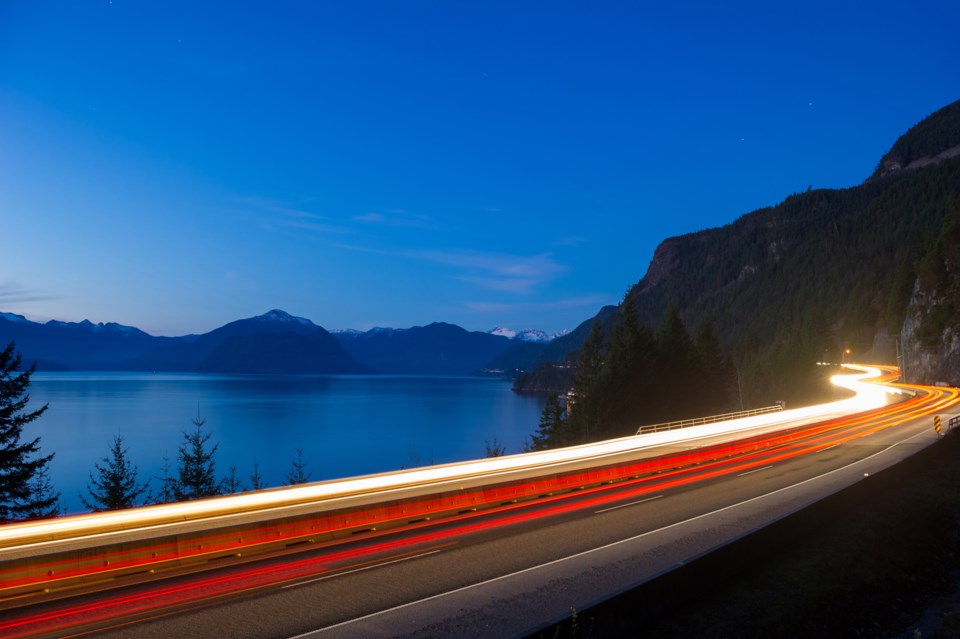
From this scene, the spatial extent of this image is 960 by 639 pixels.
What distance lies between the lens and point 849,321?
160 m

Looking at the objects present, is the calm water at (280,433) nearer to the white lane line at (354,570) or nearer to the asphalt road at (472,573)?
the asphalt road at (472,573)

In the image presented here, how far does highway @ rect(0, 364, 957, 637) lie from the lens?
33.2ft

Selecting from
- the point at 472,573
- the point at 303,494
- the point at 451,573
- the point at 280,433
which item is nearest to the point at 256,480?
the point at 303,494

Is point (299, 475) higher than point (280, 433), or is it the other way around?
point (299, 475)

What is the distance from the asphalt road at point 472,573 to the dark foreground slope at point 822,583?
457mm

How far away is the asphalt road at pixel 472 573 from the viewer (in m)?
10.1

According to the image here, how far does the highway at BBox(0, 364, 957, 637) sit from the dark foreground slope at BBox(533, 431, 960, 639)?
27.2 inches

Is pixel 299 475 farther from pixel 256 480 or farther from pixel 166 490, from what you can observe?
pixel 166 490

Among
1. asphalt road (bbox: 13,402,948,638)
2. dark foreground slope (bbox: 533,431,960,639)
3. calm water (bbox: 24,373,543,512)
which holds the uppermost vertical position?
asphalt road (bbox: 13,402,948,638)

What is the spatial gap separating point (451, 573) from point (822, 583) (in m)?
7.91

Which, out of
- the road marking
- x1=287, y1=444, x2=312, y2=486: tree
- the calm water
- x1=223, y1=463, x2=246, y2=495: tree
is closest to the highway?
the road marking

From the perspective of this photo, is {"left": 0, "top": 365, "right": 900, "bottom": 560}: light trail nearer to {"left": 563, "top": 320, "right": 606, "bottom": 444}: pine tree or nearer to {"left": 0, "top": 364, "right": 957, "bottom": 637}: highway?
{"left": 0, "top": 364, "right": 957, "bottom": 637}: highway

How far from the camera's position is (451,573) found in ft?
42.5

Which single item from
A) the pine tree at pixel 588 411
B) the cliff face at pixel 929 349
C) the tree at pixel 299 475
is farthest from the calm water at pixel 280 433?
the cliff face at pixel 929 349
